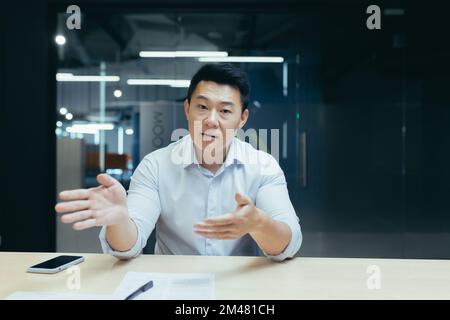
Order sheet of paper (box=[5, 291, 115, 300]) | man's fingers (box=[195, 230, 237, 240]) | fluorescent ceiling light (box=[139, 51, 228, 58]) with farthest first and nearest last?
fluorescent ceiling light (box=[139, 51, 228, 58]) < man's fingers (box=[195, 230, 237, 240]) < sheet of paper (box=[5, 291, 115, 300])

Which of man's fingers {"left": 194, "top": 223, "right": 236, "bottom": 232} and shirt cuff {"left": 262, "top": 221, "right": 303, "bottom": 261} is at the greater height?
man's fingers {"left": 194, "top": 223, "right": 236, "bottom": 232}

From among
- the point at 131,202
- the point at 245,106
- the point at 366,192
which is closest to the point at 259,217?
the point at 131,202

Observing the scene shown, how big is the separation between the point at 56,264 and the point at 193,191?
61 centimetres

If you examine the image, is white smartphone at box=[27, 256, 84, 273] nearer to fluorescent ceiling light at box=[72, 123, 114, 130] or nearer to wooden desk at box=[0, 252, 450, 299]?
wooden desk at box=[0, 252, 450, 299]

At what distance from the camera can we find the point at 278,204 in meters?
1.41

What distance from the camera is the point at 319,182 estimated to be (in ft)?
10.2

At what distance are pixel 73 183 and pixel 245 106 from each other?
2.00 meters

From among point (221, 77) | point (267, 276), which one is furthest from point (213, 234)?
point (221, 77)

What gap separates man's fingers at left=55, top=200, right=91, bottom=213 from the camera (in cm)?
97

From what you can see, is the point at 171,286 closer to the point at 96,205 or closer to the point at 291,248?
the point at 96,205

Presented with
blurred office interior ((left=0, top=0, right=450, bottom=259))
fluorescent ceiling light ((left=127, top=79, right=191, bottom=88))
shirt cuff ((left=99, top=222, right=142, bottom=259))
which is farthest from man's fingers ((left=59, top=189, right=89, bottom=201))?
fluorescent ceiling light ((left=127, top=79, right=191, bottom=88))

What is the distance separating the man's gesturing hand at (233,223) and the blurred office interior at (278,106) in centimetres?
200

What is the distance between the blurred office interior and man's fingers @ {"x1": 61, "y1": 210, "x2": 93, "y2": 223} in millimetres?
1988

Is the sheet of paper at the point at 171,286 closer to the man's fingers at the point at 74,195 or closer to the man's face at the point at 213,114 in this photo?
the man's fingers at the point at 74,195
